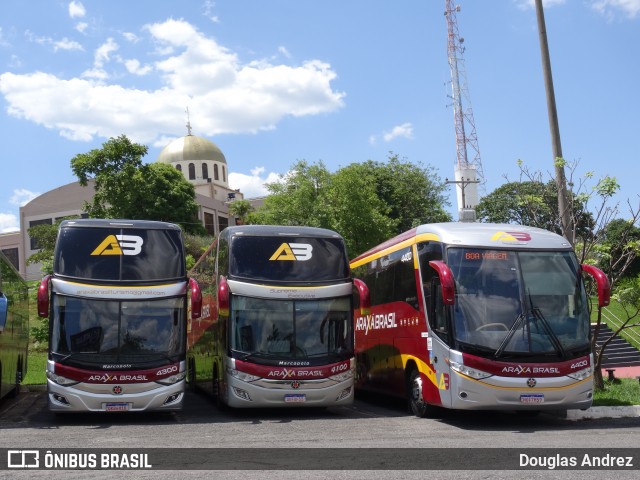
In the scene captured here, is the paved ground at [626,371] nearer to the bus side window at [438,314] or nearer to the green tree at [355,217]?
the green tree at [355,217]

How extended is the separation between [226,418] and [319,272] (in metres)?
3.38

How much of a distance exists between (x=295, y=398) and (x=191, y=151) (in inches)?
3368

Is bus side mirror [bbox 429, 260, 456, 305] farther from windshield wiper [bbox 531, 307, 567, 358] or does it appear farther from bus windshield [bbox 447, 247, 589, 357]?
windshield wiper [bbox 531, 307, 567, 358]

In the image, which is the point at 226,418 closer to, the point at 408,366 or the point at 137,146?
the point at 408,366

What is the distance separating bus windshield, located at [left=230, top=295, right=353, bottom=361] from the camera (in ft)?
52.2

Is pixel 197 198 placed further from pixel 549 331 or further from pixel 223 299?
pixel 549 331

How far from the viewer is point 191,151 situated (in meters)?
98.9

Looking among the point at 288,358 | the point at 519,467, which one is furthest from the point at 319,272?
the point at 519,467

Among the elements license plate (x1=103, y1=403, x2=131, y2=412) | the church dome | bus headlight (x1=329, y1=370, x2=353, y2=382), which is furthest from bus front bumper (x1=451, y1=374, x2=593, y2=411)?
the church dome

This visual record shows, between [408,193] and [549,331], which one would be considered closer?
[549,331]

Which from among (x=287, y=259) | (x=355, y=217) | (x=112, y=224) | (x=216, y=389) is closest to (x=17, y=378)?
(x=216, y=389)

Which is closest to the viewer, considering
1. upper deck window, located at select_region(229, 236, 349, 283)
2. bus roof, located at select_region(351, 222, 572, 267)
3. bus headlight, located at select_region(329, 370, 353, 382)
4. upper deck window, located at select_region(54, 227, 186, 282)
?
bus roof, located at select_region(351, 222, 572, 267)

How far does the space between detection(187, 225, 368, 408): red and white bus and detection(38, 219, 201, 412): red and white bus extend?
103 centimetres

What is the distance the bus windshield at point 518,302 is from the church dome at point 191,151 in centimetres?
8684
